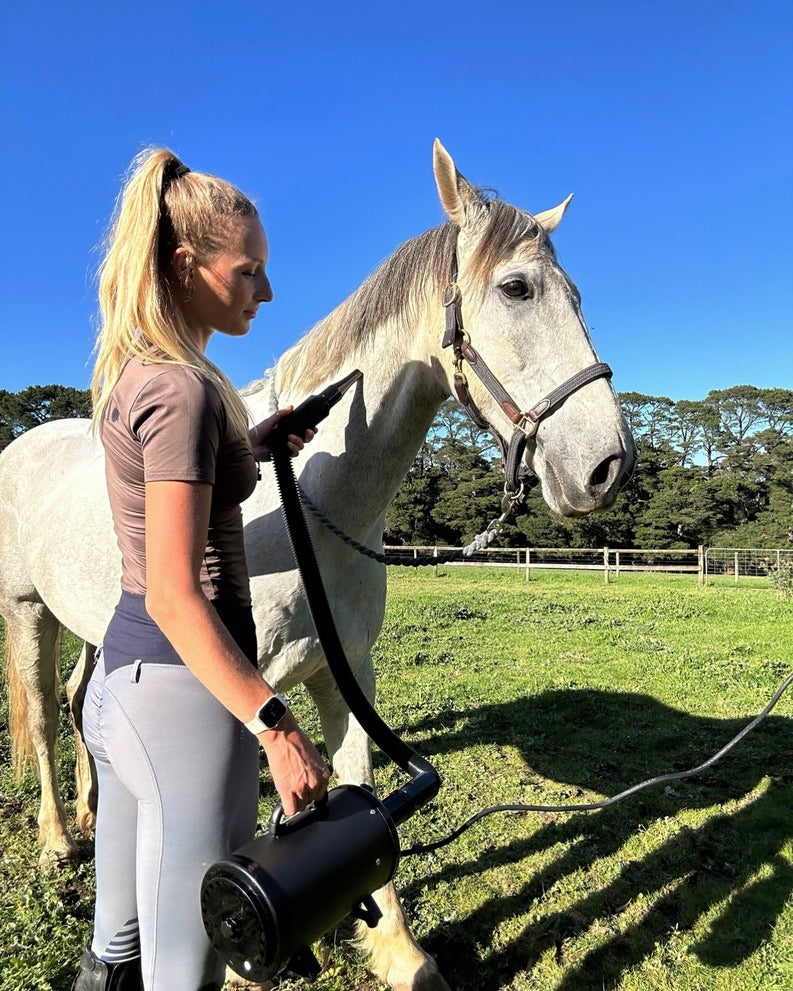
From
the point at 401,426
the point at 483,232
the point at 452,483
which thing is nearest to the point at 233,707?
the point at 401,426

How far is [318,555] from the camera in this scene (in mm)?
2047

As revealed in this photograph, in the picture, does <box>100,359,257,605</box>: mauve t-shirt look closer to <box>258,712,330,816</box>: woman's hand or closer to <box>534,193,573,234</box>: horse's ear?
<box>258,712,330,816</box>: woman's hand

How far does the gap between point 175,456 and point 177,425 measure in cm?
5

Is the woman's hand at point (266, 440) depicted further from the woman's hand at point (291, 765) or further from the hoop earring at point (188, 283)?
the woman's hand at point (291, 765)

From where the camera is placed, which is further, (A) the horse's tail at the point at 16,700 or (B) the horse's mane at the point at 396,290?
(A) the horse's tail at the point at 16,700

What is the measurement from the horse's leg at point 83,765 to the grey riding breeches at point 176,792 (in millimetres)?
2677

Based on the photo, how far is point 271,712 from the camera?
38.2 inches

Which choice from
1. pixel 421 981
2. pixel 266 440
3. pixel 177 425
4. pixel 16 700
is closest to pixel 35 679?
pixel 16 700

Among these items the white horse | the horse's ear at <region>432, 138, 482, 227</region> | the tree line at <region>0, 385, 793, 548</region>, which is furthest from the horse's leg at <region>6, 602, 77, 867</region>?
the tree line at <region>0, 385, 793, 548</region>

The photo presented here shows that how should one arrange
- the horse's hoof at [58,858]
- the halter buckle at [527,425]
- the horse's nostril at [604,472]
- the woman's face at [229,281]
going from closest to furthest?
the woman's face at [229,281]
the horse's nostril at [604,472]
the halter buckle at [527,425]
the horse's hoof at [58,858]

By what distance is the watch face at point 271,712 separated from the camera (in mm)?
964

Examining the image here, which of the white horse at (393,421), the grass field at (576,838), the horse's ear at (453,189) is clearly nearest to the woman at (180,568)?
the white horse at (393,421)

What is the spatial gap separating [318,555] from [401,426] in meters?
0.52

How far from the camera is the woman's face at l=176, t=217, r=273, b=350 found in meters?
1.16
